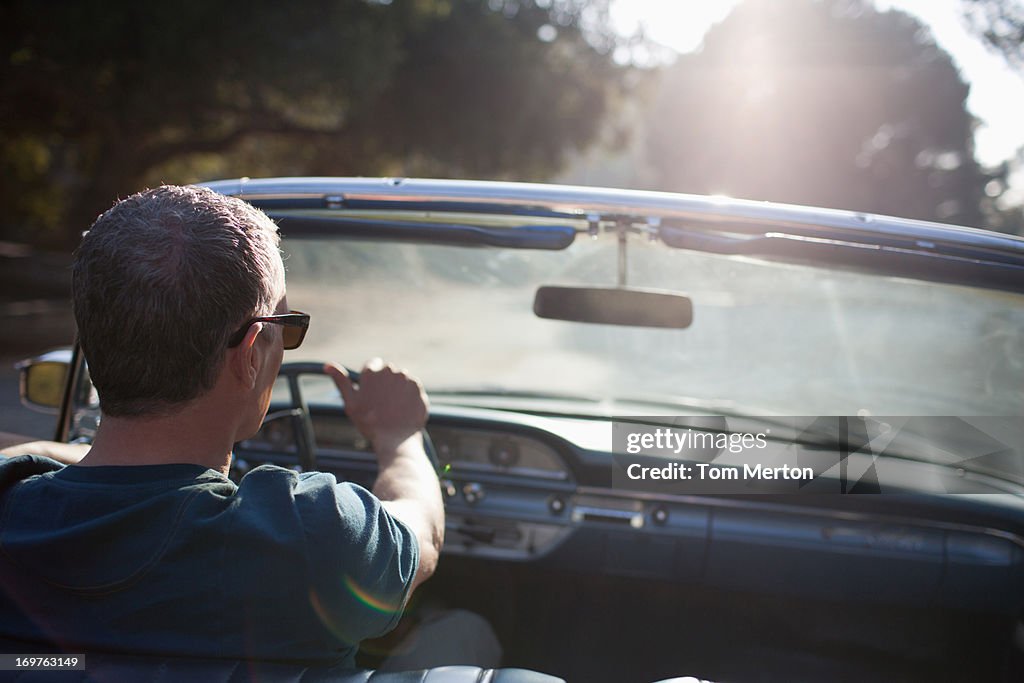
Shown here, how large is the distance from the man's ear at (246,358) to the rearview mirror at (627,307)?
1.46 metres

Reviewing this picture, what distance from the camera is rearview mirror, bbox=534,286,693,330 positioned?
2689mm

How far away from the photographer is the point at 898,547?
293 centimetres

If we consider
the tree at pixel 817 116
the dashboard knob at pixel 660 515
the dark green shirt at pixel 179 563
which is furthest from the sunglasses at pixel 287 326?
the tree at pixel 817 116

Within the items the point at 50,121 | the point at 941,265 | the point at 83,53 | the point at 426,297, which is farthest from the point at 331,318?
the point at 50,121

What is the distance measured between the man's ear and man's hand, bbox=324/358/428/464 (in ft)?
1.43

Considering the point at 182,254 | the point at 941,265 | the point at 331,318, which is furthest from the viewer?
the point at 331,318

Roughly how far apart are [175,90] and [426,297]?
11703 millimetres

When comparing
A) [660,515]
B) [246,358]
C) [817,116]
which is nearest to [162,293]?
[246,358]

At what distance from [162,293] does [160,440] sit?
0.26m

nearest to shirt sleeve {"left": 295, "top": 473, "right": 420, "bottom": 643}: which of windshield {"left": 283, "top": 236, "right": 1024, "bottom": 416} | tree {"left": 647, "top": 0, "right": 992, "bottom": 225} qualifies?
windshield {"left": 283, "top": 236, "right": 1024, "bottom": 416}

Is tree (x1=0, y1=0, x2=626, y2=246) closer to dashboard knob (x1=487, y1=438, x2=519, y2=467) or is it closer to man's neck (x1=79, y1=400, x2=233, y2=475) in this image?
dashboard knob (x1=487, y1=438, x2=519, y2=467)

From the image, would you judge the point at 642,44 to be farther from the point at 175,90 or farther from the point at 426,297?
the point at 426,297

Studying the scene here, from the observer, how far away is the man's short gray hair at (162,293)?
1.35 meters

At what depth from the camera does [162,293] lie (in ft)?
4.43
